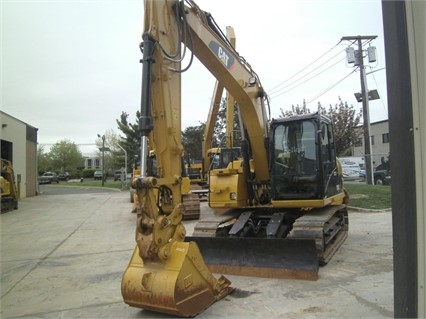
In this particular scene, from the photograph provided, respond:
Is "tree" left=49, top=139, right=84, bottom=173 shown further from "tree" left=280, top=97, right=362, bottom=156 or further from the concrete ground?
the concrete ground

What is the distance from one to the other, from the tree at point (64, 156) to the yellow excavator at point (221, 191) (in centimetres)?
7734

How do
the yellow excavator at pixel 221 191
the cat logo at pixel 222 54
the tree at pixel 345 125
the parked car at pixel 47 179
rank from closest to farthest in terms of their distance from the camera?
the yellow excavator at pixel 221 191, the cat logo at pixel 222 54, the tree at pixel 345 125, the parked car at pixel 47 179

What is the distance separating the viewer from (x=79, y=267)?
7.80 m

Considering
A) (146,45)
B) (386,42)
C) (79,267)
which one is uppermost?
(146,45)

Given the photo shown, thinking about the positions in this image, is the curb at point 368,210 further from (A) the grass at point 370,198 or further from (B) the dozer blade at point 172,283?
(B) the dozer blade at point 172,283

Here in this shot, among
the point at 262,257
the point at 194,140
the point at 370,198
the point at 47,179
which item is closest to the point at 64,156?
the point at 47,179

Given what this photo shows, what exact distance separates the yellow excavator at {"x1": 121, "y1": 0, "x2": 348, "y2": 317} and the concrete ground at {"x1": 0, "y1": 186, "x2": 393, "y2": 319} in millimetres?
356

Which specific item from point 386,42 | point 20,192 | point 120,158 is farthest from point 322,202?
point 120,158

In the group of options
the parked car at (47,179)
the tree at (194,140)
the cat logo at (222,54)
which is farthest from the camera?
the parked car at (47,179)

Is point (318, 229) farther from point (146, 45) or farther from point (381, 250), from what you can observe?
point (146, 45)

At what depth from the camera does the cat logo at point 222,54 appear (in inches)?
250

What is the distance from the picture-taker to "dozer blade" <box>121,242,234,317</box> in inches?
173

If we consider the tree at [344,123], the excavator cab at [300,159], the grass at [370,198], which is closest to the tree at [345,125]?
the tree at [344,123]

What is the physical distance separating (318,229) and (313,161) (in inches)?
54.0
